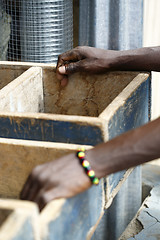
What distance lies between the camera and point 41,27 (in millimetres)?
3434

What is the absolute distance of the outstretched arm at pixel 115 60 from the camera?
2.12 meters

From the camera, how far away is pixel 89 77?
88.0 inches

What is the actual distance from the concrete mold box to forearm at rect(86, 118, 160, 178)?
0.12 m

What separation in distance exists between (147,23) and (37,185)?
262 cm

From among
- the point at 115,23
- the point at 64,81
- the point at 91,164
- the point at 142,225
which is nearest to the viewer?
the point at 91,164

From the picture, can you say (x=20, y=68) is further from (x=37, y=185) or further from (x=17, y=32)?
(x=17, y=32)

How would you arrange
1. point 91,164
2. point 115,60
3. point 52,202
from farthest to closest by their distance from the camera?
point 115,60, point 91,164, point 52,202

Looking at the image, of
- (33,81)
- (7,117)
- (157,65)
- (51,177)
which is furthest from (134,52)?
(51,177)

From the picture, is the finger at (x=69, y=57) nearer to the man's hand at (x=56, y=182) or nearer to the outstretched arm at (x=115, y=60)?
the outstretched arm at (x=115, y=60)

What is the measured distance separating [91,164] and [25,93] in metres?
0.92

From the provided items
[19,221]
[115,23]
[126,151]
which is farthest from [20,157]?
[115,23]

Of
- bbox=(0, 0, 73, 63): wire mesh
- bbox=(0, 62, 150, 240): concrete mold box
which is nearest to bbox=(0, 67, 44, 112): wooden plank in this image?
bbox=(0, 62, 150, 240): concrete mold box

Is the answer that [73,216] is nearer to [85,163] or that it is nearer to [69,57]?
[85,163]

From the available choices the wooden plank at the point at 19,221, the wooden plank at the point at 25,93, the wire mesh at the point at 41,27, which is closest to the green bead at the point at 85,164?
the wooden plank at the point at 19,221
